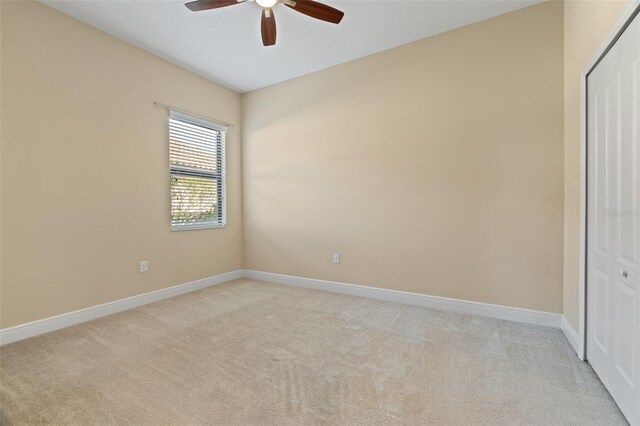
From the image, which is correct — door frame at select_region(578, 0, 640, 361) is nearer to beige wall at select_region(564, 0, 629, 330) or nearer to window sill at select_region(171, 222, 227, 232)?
beige wall at select_region(564, 0, 629, 330)

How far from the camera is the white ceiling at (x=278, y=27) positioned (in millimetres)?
2639

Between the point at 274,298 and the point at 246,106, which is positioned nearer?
the point at 274,298

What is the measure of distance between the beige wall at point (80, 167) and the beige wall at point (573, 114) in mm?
4043

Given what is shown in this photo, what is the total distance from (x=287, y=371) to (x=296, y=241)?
228 centimetres

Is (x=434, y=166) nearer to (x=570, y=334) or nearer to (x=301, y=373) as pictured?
(x=570, y=334)

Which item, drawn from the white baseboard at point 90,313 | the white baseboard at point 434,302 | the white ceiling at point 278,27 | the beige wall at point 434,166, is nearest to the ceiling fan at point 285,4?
the white ceiling at point 278,27

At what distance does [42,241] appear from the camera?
8.52 ft

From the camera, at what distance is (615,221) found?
1670 mm

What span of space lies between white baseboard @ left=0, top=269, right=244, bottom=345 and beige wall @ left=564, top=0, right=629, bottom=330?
13.3 ft

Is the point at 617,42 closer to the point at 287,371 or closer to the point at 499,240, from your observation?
the point at 499,240

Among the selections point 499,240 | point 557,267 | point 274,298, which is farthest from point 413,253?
point 274,298

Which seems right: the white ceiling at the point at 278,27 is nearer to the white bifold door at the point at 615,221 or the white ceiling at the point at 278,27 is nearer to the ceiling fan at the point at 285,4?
the ceiling fan at the point at 285,4

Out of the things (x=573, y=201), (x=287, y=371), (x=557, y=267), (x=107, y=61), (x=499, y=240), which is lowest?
(x=287, y=371)

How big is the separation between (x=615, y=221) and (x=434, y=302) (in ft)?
5.92
